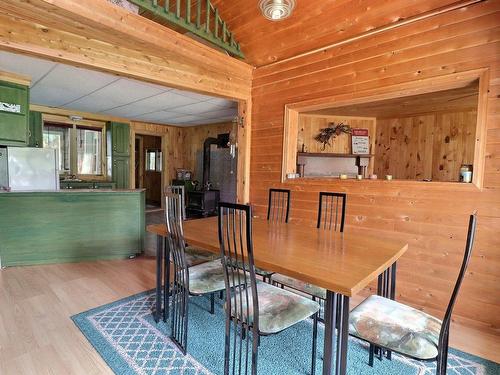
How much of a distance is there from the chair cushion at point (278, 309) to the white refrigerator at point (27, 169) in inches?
134

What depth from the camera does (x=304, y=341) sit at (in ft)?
6.72

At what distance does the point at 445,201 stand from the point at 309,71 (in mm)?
2018

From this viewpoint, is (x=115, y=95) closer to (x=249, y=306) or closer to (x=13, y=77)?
(x=13, y=77)

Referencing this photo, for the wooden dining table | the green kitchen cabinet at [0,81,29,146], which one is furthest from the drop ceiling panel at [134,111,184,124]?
the wooden dining table

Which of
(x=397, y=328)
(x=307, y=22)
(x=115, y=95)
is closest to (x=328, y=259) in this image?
(x=397, y=328)

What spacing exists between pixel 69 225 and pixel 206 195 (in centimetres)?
310

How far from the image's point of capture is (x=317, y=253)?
1.62 metres

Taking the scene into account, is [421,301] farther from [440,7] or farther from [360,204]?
[440,7]

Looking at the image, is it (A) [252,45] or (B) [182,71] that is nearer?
(B) [182,71]

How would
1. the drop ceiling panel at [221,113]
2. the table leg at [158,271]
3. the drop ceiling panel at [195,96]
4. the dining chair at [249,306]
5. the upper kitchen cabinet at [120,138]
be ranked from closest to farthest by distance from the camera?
the dining chair at [249,306]
the table leg at [158,271]
the drop ceiling panel at [195,96]
the drop ceiling panel at [221,113]
the upper kitchen cabinet at [120,138]

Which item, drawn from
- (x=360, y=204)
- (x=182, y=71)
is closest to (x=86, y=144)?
(x=182, y=71)

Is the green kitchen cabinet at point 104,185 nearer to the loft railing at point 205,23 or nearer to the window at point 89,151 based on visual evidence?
the window at point 89,151

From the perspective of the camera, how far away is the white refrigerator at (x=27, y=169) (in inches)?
141

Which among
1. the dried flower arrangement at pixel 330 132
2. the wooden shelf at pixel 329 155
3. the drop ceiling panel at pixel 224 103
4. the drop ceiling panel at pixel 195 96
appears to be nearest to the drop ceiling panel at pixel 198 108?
the drop ceiling panel at pixel 224 103
